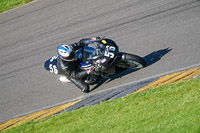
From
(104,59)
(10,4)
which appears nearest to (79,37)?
(104,59)

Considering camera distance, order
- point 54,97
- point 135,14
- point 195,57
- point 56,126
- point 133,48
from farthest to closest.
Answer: point 135,14, point 133,48, point 54,97, point 195,57, point 56,126

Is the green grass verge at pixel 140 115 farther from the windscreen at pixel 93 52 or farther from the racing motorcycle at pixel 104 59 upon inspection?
the windscreen at pixel 93 52

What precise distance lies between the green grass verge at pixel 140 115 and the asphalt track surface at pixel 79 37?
1565 millimetres

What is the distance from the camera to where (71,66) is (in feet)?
37.9

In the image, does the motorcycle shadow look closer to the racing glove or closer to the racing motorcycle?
the racing motorcycle

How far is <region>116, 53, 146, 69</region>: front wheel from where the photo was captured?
36.7 feet

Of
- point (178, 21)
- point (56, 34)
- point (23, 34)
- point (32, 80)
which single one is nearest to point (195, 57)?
point (178, 21)

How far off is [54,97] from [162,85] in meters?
3.52

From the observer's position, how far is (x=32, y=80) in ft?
43.6

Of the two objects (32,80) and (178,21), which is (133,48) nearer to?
(178,21)

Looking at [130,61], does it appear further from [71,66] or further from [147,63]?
[71,66]

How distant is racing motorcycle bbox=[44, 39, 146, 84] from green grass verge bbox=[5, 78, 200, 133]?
1523mm

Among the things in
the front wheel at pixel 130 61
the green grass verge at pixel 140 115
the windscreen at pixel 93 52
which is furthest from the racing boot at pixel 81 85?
the green grass verge at pixel 140 115

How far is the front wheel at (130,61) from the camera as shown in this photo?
1119 centimetres
